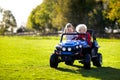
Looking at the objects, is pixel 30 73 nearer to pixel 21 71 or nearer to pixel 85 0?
pixel 21 71

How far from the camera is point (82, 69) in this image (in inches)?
689

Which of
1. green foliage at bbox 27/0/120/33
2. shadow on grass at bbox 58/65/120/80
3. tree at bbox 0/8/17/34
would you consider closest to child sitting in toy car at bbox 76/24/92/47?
shadow on grass at bbox 58/65/120/80

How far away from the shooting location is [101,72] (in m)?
16.8

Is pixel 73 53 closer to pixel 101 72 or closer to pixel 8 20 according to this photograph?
pixel 101 72

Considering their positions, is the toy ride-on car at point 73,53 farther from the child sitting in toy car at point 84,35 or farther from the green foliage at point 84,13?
the green foliage at point 84,13

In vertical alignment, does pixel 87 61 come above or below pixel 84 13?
below

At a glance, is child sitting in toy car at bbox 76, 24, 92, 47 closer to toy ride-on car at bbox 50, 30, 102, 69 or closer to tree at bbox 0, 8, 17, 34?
toy ride-on car at bbox 50, 30, 102, 69

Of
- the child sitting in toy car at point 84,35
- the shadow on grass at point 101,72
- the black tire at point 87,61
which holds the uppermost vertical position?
the child sitting in toy car at point 84,35

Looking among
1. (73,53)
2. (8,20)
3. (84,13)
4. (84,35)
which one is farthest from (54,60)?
(8,20)

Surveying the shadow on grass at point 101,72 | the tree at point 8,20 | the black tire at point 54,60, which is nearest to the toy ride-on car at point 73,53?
the black tire at point 54,60

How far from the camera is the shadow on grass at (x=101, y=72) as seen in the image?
15289 millimetres

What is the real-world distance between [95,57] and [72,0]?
68.1 metres

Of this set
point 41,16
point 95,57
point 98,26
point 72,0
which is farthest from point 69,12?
point 95,57

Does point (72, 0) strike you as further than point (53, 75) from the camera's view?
Yes
